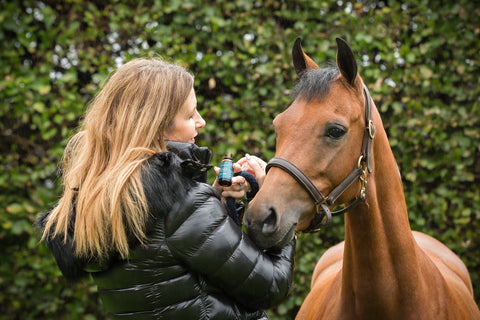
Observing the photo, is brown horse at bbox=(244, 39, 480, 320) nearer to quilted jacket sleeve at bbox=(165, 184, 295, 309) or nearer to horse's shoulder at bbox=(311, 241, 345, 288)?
quilted jacket sleeve at bbox=(165, 184, 295, 309)

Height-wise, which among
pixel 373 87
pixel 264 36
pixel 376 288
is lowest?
pixel 376 288

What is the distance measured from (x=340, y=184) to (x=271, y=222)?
0.33m

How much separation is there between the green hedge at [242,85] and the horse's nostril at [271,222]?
227 centimetres

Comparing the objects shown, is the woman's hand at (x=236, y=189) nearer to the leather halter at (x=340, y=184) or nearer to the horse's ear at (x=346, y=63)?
the leather halter at (x=340, y=184)

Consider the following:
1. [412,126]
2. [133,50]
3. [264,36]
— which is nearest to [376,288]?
[412,126]

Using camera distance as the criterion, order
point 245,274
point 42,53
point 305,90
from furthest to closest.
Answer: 1. point 42,53
2. point 305,90
3. point 245,274

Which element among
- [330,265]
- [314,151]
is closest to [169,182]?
Answer: [314,151]

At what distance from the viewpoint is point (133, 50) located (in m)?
3.94

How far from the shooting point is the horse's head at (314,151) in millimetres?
1455

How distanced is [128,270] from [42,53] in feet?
10.5

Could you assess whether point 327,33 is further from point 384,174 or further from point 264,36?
point 384,174

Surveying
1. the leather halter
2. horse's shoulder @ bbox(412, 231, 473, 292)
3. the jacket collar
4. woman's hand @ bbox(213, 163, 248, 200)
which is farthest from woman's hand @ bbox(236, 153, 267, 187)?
horse's shoulder @ bbox(412, 231, 473, 292)

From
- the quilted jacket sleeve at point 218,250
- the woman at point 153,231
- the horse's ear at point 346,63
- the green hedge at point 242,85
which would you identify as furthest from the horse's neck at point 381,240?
the green hedge at point 242,85

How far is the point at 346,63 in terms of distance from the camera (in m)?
1.66
